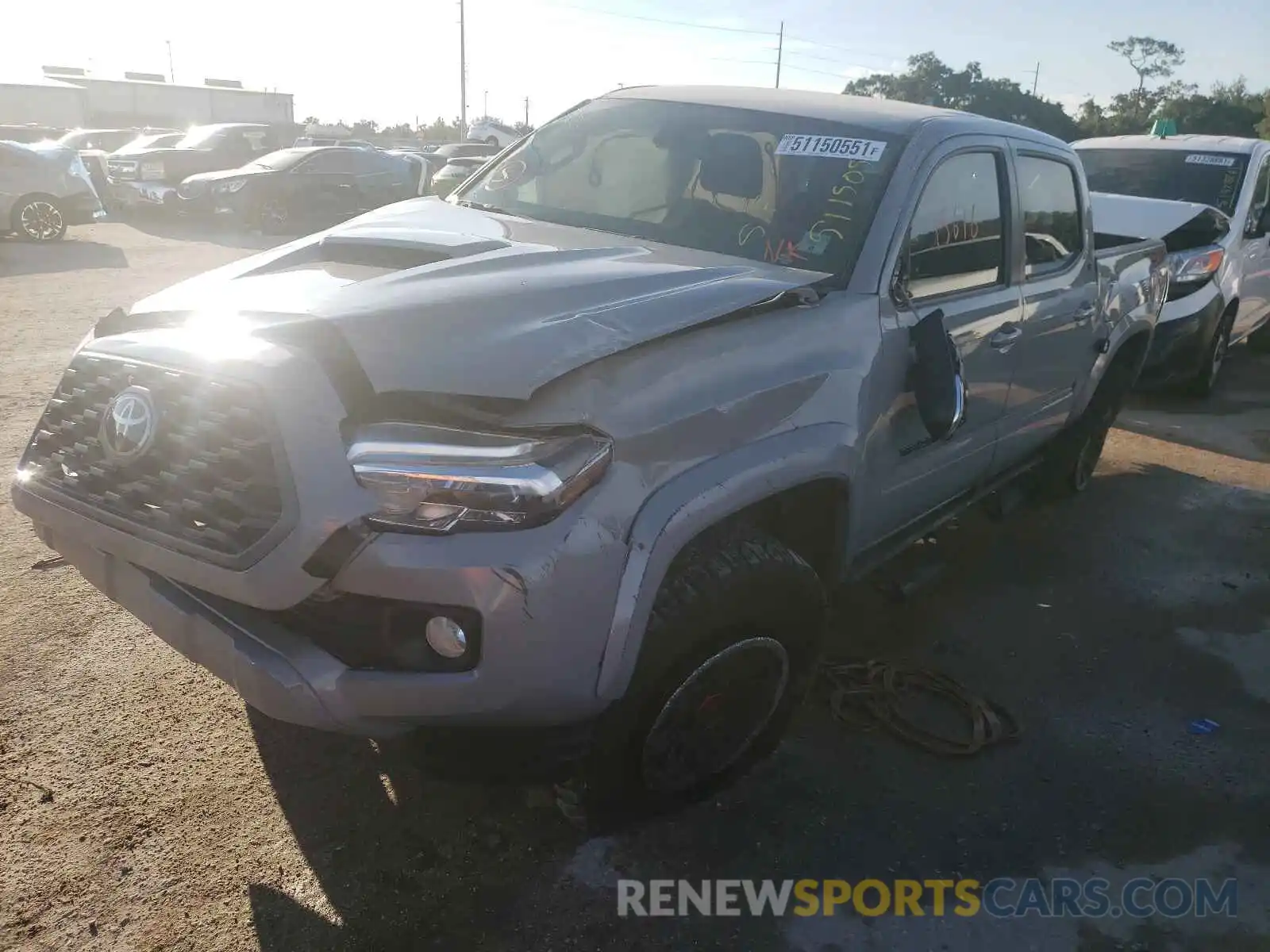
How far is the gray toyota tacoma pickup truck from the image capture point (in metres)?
1.92

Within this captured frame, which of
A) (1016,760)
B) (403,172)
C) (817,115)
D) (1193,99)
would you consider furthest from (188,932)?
(1193,99)

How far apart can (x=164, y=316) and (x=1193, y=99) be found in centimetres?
6223

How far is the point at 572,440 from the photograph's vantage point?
198 cm

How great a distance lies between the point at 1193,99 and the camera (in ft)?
173

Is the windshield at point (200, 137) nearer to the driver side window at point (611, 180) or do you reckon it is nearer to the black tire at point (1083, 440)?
the driver side window at point (611, 180)

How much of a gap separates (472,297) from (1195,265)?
245 inches

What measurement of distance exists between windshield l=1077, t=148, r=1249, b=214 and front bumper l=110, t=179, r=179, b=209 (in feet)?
43.6

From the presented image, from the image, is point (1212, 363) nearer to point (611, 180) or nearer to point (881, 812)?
point (611, 180)

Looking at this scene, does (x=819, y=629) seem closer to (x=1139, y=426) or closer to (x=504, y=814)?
(x=504, y=814)

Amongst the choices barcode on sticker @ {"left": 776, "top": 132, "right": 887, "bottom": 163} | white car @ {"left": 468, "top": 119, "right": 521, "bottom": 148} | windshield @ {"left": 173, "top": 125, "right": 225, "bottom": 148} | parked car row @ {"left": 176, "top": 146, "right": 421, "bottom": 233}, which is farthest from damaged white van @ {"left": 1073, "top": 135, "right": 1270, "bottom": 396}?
white car @ {"left": 468, "top": 119, "right": 521, "bottom": 148}

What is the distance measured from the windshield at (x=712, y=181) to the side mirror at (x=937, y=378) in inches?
11.9

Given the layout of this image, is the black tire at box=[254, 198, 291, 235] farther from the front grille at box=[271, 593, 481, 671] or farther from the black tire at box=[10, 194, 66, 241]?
the front grille at box=[271, 593, 481, 671]

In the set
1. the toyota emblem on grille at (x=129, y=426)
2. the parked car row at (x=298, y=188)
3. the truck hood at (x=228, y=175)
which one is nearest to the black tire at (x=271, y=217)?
the parked car row at (x=298, y=188)

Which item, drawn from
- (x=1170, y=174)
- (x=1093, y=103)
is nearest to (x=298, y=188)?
(x=1170, y=174)
